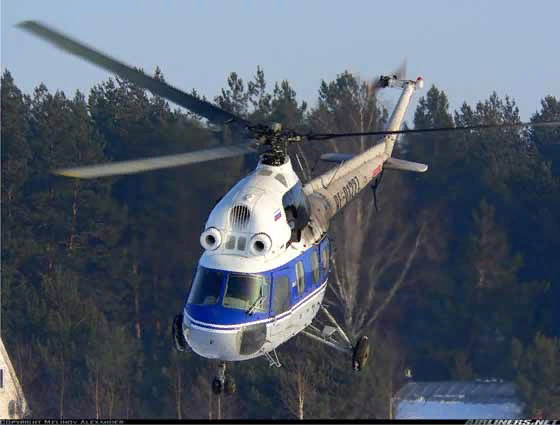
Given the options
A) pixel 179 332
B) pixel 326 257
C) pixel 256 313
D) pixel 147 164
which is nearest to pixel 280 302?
pixel 256 313

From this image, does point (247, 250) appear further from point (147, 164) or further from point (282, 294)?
point (147, 164)

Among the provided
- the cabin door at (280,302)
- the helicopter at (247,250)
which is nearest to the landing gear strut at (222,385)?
the helicopter at (247,250)

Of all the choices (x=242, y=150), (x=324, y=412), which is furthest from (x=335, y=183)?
(x=324, y=412)

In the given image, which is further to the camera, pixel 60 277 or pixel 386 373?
pixel 60 277

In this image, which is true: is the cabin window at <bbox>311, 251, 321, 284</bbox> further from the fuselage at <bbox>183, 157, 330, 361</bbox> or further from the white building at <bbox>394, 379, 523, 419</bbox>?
the white building at <bbox>394, 379, 523, 419</bbox>

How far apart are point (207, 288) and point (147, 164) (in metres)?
1.66

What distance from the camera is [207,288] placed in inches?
811

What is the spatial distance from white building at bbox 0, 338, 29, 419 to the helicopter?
15003 millimetres

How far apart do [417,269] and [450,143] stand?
2.67 metres

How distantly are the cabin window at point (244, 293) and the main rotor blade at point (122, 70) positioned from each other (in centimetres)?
206

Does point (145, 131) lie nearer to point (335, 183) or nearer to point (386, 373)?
point (386, 373)

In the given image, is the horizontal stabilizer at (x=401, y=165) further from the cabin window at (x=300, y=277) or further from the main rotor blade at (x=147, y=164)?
the cabin window at (x=300, y=277)

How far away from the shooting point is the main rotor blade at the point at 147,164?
19547 mm

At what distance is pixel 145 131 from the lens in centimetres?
3666
